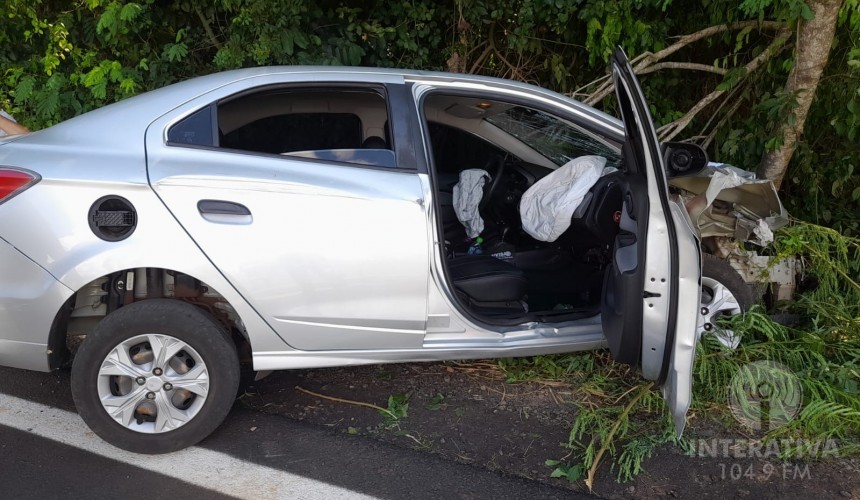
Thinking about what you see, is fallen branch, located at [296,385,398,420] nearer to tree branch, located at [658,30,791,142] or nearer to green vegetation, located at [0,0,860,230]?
green vegetation, located at [0,0,860,230]

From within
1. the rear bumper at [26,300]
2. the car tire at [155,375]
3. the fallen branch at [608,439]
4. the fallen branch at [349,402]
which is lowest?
the fallen branch at [349,402]

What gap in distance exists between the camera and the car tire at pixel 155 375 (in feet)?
9.75

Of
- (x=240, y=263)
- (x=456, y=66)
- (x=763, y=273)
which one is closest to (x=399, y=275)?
(x=240, y=263)

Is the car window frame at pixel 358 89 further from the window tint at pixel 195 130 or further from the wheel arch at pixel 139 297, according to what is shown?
the wheel arch at pixel 139 297

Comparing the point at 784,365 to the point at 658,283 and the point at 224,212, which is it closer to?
the point at 658,283

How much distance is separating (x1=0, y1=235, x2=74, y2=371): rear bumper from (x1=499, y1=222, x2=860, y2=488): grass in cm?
221

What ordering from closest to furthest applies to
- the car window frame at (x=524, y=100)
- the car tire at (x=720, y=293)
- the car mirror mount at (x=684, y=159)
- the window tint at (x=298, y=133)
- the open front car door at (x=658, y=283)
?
the open front car door at (x=658, y=283) → the window tint at (x=298, y=133) → the car window frame at (x=524, y=100) → the car mirror mount at (x=684, y=159) → the car tire at (x=720, y=293)

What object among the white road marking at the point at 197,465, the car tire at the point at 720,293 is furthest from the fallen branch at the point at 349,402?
the car tire at the point at 720,293

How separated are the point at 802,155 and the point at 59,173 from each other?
4.55 metres

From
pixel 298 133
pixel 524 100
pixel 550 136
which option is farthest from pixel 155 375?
pixel 550 136

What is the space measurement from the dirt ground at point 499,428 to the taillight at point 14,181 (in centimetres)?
145

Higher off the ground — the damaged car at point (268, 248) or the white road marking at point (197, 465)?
the damaged car at point (268, 248)

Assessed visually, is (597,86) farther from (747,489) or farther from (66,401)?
(66,401)

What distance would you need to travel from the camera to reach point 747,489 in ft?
9.34
